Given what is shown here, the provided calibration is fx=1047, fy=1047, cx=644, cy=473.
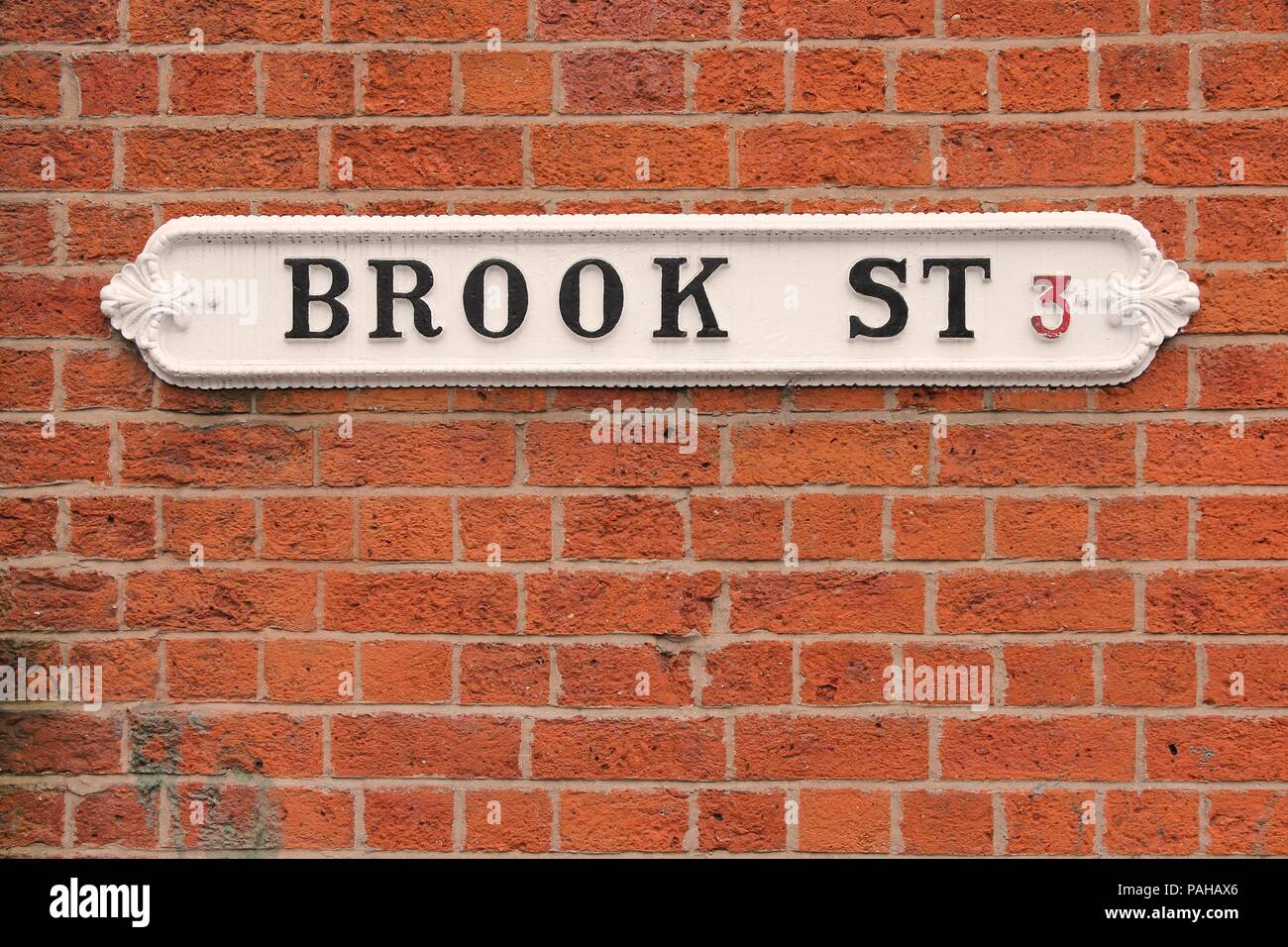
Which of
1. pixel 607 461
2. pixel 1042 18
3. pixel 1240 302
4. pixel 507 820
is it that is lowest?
pixel 507 820

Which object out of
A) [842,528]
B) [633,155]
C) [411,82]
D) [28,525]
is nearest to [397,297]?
[411,82]

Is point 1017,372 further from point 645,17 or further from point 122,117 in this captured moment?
point 122,117

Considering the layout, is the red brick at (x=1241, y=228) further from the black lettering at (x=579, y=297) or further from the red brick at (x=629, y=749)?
the red brick at (x=629, y=749)

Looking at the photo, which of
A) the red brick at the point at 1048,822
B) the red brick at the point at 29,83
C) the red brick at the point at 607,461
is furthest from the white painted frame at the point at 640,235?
the red brick at the point at 1048,822

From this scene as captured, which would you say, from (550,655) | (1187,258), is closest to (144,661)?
(550,655)

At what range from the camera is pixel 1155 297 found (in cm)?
189

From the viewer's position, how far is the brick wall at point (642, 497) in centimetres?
191

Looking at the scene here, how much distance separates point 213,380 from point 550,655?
82 cm

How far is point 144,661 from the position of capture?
1972mm

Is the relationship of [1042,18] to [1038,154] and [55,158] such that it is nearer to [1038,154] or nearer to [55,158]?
[1038,154]

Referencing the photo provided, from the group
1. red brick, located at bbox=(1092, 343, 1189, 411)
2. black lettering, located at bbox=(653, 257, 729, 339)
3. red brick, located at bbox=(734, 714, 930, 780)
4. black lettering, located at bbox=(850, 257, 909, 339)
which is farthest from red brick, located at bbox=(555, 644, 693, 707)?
red brick, located at bbox=(1092, 343, 1189, 411)

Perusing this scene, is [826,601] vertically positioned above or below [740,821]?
above

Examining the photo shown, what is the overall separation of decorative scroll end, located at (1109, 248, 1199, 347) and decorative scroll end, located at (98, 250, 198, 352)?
172 cm

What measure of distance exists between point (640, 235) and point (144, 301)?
935 mm
